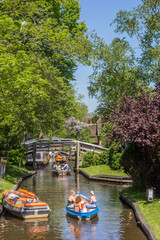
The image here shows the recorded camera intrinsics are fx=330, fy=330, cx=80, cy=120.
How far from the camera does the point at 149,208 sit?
659 inches

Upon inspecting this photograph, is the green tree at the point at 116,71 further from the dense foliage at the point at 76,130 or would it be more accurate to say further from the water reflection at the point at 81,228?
the dense foliage at the point at 76,130

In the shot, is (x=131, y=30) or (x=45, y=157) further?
(x=45, y=157)

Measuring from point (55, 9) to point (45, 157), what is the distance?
2777 cm

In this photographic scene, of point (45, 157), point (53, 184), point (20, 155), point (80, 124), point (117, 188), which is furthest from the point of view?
point (80, 124)

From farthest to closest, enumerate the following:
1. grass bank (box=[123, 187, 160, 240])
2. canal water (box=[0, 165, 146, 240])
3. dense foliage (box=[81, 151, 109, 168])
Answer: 1. dense foliage (box=[81, 151, 109, 168])
2. canal water (box=[0, 165, 146, 240])
3. grass bank (box=[123, 187, 160, 240])

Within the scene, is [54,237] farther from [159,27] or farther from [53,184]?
[159,27]

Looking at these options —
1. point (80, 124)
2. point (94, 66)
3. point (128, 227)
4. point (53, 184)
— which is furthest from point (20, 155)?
point (80, 124)

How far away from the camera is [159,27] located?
29.9m

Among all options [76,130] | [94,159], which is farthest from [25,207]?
[76,130]

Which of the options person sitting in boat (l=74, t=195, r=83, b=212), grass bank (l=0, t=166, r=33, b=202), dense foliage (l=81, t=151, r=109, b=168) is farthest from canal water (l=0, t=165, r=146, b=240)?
dense foliage (l=81, t=151, r=109, b=168)

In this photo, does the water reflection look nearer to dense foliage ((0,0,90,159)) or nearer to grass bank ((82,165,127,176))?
dense foliage ((0,0,90,159))

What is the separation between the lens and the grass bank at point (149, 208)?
14.0m

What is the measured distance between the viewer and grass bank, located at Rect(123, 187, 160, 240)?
14.0m

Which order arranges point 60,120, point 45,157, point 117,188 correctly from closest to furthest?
point 60,120
point 117,188
point 45,157
